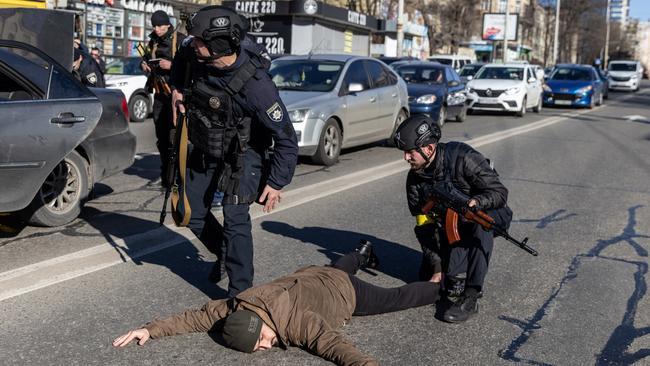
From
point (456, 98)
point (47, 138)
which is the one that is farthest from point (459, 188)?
point (456, 98)

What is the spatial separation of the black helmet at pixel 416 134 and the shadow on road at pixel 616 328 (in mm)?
1208

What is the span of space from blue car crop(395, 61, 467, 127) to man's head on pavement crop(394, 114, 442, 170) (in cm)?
1218

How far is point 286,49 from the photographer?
36875 mm

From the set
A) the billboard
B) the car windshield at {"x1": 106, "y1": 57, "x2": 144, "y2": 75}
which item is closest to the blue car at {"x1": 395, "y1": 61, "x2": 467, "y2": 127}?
the car windshield at {"x1": 106, "y1": 57, "x2": 144, "y2": 75}

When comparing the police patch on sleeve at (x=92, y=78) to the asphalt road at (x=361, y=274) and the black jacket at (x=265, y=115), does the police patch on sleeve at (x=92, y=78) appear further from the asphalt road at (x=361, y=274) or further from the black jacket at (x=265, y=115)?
the black jacket at (x=265, y=115)

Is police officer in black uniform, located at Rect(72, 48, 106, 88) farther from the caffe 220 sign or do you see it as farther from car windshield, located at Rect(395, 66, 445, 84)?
the caffe 220 sign

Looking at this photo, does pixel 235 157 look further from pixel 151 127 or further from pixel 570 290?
pixel 151 127

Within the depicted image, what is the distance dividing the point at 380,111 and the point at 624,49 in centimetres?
13902

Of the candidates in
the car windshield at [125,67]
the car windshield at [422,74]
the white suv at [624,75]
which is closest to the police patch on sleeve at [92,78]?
the car windshield at [125,67]

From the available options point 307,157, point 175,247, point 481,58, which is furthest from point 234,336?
point 481,58

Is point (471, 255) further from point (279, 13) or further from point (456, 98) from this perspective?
point (279, 13)

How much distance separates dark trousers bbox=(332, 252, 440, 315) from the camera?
452 centimetres

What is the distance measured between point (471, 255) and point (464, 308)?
0.34 metres

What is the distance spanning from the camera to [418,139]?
15.4 feet
